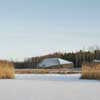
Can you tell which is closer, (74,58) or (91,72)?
(91,72)

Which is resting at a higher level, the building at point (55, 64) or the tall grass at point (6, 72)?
the tall grass at point (6, 72)

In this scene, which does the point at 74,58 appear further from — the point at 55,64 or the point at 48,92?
the point at 48,92

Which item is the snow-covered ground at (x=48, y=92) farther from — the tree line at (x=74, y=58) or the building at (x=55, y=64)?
the tree line at (x=74, y=58)

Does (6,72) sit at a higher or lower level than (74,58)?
higher

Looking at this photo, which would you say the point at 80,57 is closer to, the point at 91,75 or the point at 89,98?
the point at 91,75

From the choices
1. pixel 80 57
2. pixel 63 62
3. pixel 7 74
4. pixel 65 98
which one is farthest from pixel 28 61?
pixel 65 98

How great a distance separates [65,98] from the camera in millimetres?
3955

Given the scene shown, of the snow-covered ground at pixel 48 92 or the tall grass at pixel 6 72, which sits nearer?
the snow-covered ground at pixel 48 92

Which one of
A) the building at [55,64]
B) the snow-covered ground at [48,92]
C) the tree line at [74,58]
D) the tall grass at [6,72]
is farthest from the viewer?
the tree line at [74,58]

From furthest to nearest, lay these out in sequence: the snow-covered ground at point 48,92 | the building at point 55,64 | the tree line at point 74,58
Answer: the tree line at point 74,58, the building at point 55,64, the snow-covered ground at point 48,92

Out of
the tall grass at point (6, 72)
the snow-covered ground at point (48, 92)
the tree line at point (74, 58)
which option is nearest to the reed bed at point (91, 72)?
the tall grass at point (6, 72)

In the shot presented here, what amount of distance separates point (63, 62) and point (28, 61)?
3.80 m

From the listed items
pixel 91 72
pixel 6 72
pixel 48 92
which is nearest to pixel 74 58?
pixel 91 72

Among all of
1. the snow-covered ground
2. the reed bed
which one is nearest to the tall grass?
the reed bed
